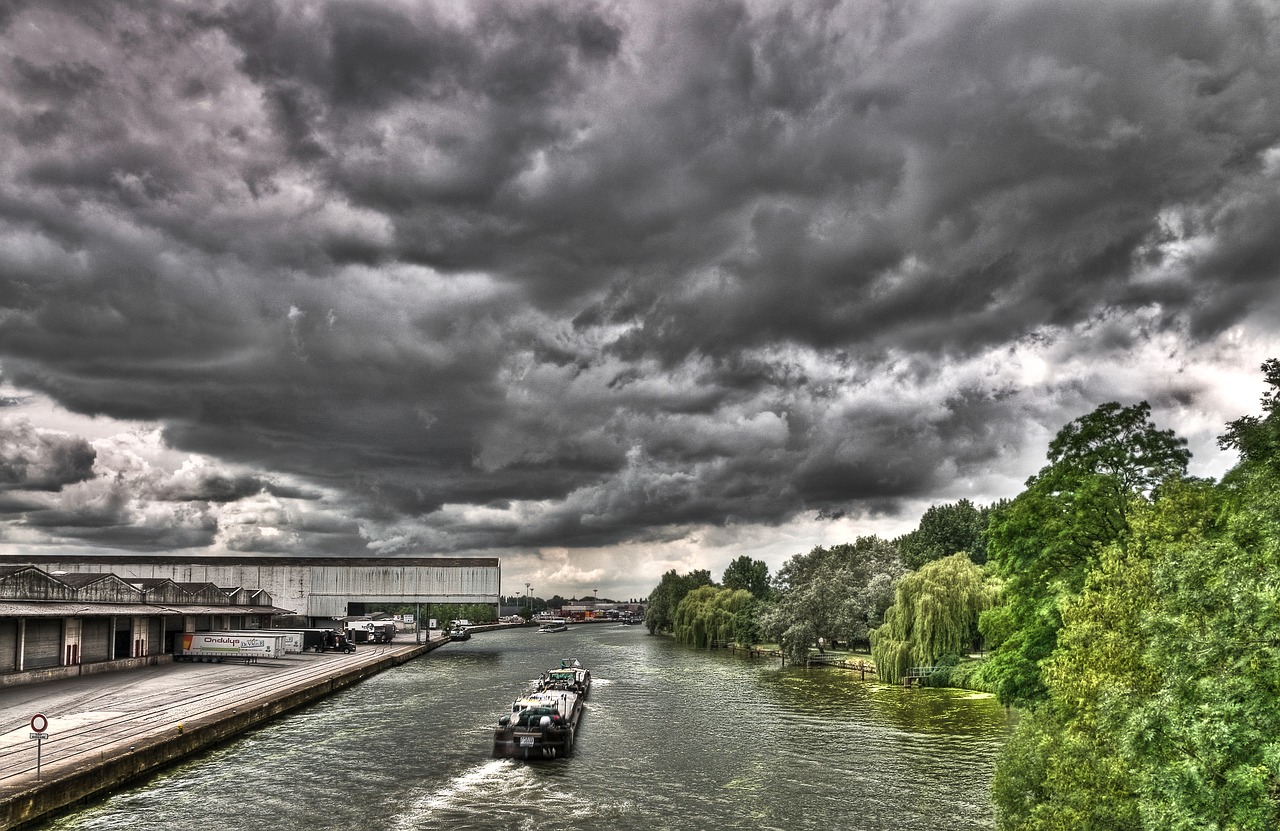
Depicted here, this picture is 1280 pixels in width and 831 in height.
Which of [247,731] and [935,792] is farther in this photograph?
[247,731]

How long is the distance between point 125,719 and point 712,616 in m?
94.3

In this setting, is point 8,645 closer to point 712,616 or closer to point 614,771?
point 614,771

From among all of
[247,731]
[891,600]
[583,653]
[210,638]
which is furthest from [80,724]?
[583,653]

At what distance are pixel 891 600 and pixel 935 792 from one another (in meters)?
57.4

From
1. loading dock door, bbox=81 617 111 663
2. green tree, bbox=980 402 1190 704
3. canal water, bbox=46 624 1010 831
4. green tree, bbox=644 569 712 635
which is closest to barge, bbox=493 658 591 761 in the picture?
canal water, bbox=46 624 1010 831

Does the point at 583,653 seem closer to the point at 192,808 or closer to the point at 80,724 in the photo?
the point at 80,724

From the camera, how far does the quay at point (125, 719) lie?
30.3 m

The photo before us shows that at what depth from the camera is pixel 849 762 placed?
39.7 meters

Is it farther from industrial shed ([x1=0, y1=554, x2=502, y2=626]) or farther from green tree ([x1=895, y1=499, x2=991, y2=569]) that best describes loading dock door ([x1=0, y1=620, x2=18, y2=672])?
green tree ([x1=895, y1=499, x2=991, y2=569])

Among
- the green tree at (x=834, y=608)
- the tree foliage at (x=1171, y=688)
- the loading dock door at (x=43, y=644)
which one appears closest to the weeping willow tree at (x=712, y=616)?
the green tree at (x=834, y=608)

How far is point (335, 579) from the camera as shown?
12719 centimetres

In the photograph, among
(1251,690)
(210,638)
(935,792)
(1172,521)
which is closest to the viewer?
(1251,690)

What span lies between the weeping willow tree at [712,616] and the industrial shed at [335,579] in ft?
100

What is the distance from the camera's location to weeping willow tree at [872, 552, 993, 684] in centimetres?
6575
